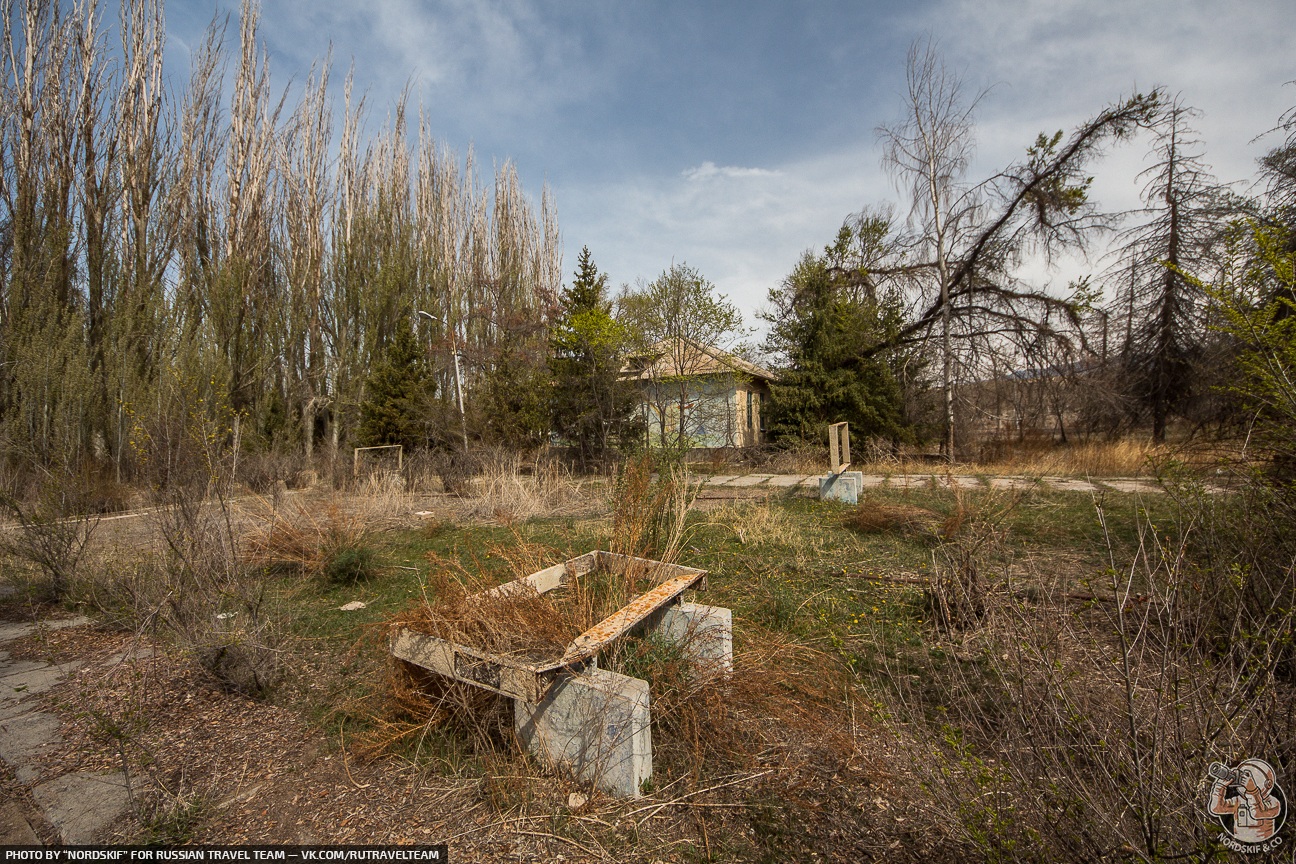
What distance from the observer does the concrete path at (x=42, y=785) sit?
2.05m

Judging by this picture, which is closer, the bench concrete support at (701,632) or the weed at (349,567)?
the bench concrete support at (701,632)

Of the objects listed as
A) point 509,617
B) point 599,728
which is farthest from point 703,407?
point 599,728

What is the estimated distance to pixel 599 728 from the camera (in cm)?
218

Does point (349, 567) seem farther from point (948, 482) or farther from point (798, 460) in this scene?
point (798, 460)

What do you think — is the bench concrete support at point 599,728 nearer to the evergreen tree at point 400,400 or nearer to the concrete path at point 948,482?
the concrete path at point 948,482

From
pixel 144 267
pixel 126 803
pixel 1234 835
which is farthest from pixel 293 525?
pixel 144 267

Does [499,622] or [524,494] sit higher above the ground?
[499,622]

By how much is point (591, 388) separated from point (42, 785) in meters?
13.5

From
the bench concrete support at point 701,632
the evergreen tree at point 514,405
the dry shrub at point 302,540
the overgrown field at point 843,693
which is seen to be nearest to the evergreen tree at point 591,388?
the evergreen tree at point 514,405

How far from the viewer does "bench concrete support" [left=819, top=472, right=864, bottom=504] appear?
8.87 metres

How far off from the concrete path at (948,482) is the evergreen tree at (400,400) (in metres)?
8.44

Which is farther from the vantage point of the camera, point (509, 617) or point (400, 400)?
point (400, 400)

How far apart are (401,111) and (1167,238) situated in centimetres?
2706

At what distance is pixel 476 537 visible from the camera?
289 inches
